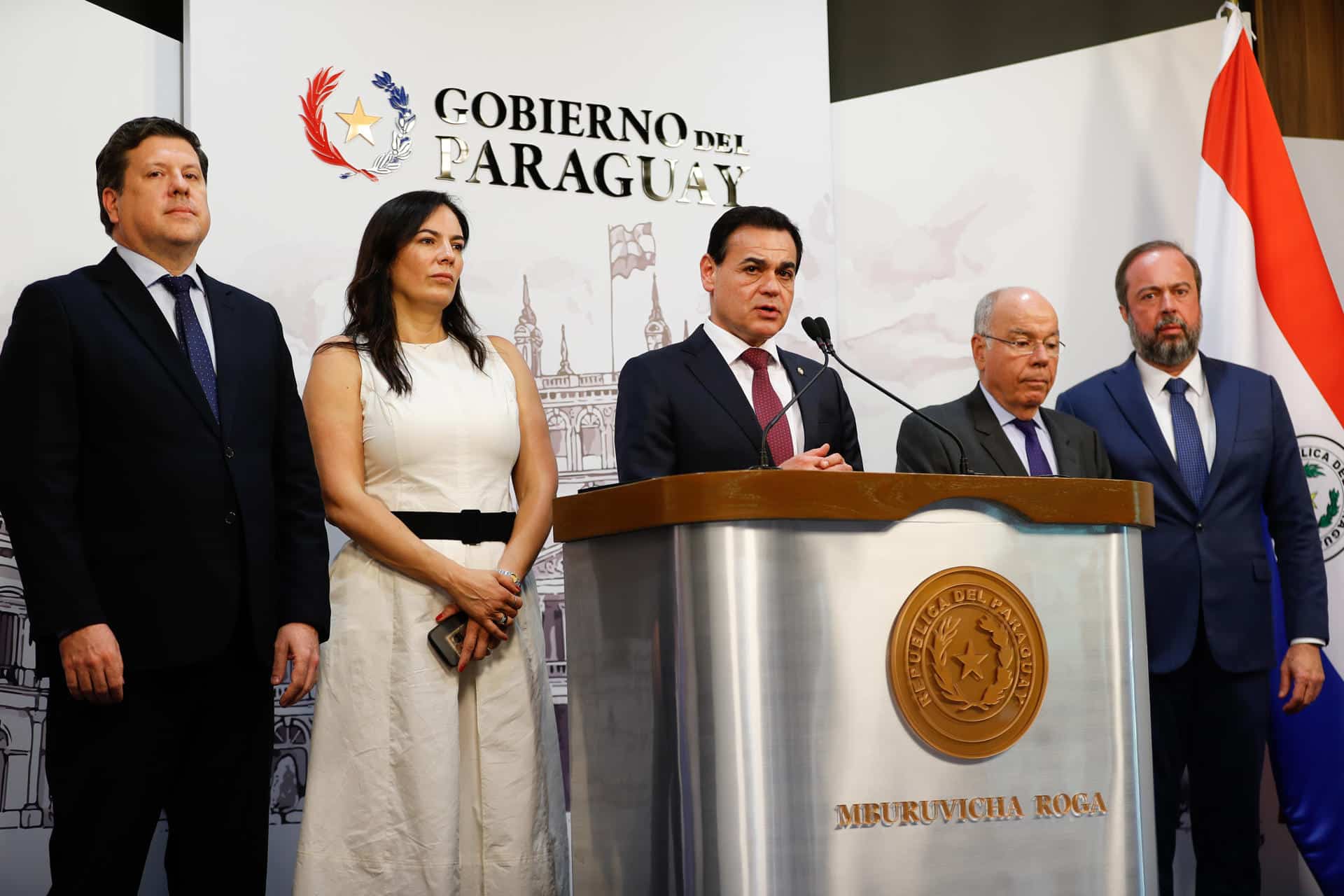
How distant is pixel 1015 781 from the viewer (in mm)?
1852

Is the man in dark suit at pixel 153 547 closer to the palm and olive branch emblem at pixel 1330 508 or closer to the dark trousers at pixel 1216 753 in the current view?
the dark trousers at pixel 1216 753

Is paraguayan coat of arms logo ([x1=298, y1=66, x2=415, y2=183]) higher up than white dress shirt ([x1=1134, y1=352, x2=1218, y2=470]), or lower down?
higher up

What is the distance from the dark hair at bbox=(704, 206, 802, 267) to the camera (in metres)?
3.08

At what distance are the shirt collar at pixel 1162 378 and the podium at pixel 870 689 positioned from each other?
5.51 feet

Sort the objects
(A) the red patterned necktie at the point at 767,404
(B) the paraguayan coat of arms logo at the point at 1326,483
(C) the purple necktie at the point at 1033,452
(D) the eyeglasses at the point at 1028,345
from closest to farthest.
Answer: (A) the red patterned necktie at the point at 767,404 → (C) the purple necktie at the point at 1033,452 → (D) the eyeglasses at the point at 1028,345 → (B) the paraguayan coat of arms logo at the point at 1326,483

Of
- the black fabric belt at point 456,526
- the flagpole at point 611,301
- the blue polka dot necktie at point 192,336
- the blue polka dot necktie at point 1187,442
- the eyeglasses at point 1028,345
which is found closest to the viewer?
the blue polka dot necktie at point 192,336

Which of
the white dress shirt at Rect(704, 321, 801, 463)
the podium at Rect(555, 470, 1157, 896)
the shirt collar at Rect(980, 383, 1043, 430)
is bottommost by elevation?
the podium at Rect(555, 470, 1157, 896)

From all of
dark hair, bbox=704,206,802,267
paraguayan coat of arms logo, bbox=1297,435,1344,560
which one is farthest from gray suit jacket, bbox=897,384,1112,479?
paraguayan coat of arms logo, bbox=1297,435,1344,560

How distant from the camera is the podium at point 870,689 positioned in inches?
68.8

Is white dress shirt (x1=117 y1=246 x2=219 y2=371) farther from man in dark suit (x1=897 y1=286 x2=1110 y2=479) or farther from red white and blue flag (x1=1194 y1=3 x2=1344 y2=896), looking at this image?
red white and blue flag (x1=1194 y1=3 x2=1344 y2=896)

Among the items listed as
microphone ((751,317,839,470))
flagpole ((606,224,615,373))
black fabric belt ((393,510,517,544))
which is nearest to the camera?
microphone ((751,317,839,470))

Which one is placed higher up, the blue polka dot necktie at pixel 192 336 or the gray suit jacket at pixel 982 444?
the blue polka dot necktie at pixel 192 336

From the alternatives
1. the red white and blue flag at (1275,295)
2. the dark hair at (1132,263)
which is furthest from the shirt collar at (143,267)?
the red white and blue flag at (1275,295)

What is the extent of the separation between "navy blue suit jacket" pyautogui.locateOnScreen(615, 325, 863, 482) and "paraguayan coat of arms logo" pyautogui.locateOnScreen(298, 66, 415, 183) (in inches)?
47.2
